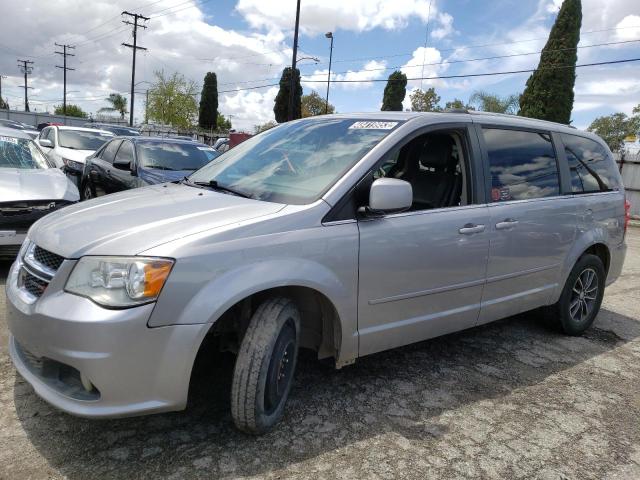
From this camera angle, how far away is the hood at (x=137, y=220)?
7.35 ft

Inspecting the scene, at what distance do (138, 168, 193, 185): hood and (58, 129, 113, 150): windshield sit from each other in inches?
197

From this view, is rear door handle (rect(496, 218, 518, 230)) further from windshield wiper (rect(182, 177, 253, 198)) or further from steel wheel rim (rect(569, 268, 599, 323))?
windshield wiper (rect(182, 177, 253, 198))

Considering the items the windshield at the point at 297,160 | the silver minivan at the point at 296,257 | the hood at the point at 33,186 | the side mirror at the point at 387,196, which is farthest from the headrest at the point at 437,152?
the hood at the point at 33,186

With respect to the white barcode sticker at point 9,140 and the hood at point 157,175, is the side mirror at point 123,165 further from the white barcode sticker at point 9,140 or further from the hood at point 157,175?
the white barcode sticker at point 9,140

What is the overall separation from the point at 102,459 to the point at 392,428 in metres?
1.47

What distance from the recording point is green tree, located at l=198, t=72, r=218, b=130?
5409cm

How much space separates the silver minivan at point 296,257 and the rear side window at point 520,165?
0.05ft

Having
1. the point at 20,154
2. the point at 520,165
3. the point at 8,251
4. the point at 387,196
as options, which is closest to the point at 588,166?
the point at 520,165

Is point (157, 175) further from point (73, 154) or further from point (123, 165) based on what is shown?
point (73, 154)

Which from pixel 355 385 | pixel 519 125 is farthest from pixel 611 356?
pixel 355 385

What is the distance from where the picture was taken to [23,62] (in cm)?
6762

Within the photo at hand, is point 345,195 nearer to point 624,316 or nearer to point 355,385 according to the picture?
point 355,385

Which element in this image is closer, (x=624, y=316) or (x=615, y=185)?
(x=615, y=185)

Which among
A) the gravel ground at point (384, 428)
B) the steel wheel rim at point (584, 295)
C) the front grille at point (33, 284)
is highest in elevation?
the front grille at point (33, 284)
